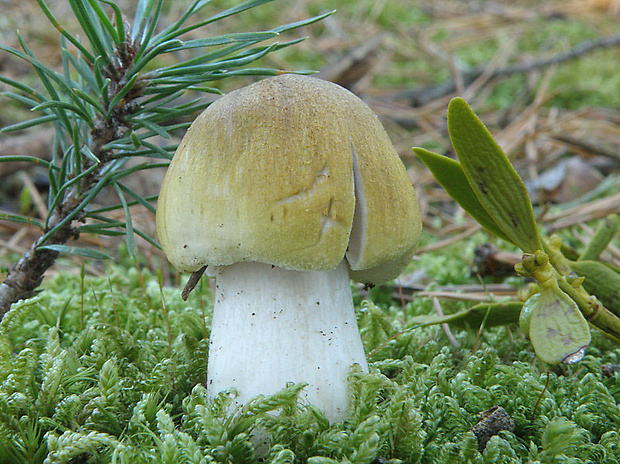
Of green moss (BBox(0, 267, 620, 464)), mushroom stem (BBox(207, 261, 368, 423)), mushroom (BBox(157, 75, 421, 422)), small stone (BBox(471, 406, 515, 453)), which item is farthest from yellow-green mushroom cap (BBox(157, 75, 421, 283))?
small stone (BBox(471, 406, 515, 453))

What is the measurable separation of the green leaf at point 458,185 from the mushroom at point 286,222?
0.22ft

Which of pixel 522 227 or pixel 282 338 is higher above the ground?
pixel 522 227

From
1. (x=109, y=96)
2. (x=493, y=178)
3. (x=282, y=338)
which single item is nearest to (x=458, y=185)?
(x=493, y=178)

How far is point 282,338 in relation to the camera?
1118mm

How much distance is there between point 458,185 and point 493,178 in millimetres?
123

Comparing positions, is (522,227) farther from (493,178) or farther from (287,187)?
(287,187)

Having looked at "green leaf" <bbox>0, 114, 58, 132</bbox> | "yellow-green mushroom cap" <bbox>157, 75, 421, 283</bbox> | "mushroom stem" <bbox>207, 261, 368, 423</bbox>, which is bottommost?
"mushroom stem" <bbox>207, 261, 368, 423</bbox>

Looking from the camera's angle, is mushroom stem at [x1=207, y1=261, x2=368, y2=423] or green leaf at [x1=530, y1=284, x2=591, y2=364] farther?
mushroom stem at [x1=207, y1=261, x2=368, y2=423]

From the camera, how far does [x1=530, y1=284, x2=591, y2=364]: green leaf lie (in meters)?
0.90

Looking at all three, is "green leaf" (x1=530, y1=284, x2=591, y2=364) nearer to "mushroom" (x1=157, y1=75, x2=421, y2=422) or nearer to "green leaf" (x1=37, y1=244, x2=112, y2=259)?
"mushroom" (x1=157, y1=75, x2=421, y2=422)

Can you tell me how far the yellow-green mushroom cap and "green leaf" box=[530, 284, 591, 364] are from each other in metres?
0.29

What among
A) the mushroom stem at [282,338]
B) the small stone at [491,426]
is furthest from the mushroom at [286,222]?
the small stone at [491,426]

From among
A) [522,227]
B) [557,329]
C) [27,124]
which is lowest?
[557,329]

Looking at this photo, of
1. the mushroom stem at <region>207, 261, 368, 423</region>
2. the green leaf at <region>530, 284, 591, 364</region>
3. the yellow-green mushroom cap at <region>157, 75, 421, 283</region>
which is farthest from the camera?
the mushroom stem at <region>207, 261, 368, 423</region>
